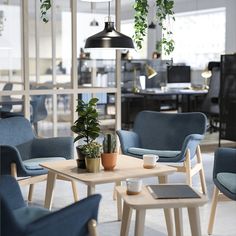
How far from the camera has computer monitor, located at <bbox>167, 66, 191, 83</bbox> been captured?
9.70 m

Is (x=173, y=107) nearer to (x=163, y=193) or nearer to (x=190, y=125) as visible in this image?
(x=190, y=125)

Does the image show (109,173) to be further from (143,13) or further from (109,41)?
(143,13)

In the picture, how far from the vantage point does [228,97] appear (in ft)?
23.7

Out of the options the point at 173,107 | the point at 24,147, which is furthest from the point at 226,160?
the point at 173,107

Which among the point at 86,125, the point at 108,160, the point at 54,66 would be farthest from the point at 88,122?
the point at 54,66

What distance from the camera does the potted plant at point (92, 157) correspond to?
3.54 m

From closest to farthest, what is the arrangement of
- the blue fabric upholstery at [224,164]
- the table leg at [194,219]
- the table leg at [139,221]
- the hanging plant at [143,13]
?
the table leg at [139,221] < the table leg at [194,219] < the blue fabric upholstery at [224,164] < the hanging plant at [143,13]

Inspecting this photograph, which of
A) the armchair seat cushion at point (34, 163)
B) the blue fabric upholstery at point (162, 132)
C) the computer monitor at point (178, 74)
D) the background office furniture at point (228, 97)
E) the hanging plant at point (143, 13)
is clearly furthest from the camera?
the computer monitor at point (178, 74)

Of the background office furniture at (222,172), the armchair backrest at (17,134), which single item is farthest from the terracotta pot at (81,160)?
the armchair backrest at (17,134)

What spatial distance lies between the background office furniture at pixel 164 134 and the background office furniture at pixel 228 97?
7.07 feet

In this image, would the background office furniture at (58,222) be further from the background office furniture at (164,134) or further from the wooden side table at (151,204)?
the background office furniture at (164,134)

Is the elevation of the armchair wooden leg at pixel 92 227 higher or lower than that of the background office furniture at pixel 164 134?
lower

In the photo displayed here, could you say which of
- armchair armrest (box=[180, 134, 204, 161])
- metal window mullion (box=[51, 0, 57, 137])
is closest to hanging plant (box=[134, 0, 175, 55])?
metal window mullion (box=[51, 0, 57, 137])

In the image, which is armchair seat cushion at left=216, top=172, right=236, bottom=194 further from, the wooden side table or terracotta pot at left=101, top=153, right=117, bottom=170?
terracotta pot at left=101, top=153, right=117, bottom=170
